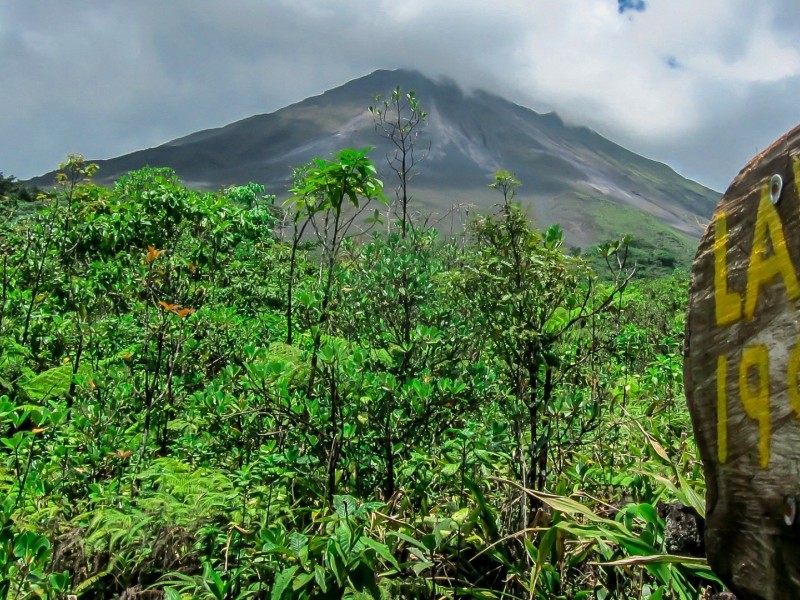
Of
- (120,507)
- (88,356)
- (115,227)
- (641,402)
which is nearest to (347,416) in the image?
(120,507)

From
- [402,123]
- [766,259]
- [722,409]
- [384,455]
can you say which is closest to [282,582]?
[384,455]

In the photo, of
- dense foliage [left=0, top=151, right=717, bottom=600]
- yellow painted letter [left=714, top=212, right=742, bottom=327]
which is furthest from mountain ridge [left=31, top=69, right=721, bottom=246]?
yellow painted letter [left=714, top=212, right=742, bottom=327]

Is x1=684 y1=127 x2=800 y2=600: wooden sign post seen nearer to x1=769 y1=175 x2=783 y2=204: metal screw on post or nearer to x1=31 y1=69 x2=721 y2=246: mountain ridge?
x1=769 y1=175 x2=783 y2=204: metal screw on post

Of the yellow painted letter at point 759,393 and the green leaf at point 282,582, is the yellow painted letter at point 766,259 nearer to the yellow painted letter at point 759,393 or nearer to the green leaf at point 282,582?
the yellow painted letter at point 759,393

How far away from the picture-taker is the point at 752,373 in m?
1.33

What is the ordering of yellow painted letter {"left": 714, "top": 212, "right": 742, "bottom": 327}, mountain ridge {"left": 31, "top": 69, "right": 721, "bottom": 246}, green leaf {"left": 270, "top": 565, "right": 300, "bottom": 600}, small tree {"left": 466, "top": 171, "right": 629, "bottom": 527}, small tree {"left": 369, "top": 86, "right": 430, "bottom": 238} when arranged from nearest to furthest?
yellow painted letter {"left": 714, "top": 212, "right": 742, "bottom": 327}
green leaf {"left": 270, "top": 565, "right": 300, "bottom": 600}
small tree {"left": 466, "top": 171, "right": 629, "bottom": 527}
small tree {"left": 369, "top": 86, "right": 430, "bottom": 238}
mountain ridge {"left": 31, "top": 69, "right": 721, "bottom": 246}

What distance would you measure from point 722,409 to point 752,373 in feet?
0.40

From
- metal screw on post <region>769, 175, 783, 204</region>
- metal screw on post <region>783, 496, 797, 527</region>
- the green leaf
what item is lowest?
the green leaf

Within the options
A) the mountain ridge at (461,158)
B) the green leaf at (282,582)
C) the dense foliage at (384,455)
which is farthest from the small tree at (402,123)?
the mountain ridge at (461,158)

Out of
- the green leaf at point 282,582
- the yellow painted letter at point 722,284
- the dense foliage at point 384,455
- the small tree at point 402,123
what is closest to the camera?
the yellow painted letter at point 722,284

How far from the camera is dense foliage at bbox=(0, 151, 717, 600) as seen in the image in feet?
7.24

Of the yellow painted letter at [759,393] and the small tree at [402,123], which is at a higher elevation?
the small tree at [402,123]

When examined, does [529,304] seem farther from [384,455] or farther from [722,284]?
[722,284]

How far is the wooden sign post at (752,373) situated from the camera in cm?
125
